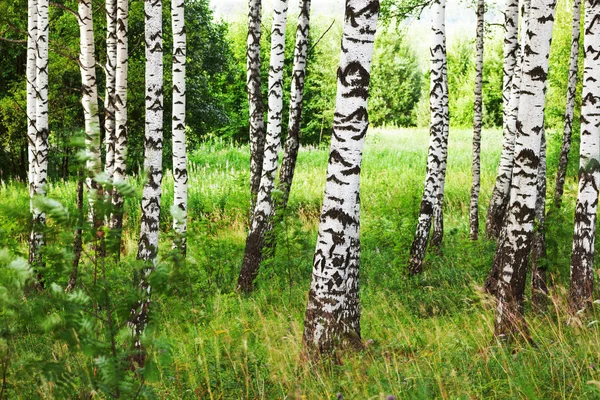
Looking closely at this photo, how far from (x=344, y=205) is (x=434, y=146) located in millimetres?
4023

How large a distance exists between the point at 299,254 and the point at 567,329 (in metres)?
5.17

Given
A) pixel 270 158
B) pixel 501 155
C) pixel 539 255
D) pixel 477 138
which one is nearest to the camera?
pixel 539 255

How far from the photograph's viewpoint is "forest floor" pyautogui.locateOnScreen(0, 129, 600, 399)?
3.43 meters

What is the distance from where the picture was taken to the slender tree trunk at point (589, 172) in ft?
17.5

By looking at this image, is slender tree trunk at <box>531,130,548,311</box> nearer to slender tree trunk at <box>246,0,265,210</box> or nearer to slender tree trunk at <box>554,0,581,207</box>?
slender tree trunk at <box>554,0,581,207</box>

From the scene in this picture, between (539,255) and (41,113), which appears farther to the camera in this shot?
(41,113)

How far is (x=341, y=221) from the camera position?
485 cm

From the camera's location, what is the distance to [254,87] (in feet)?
29.5

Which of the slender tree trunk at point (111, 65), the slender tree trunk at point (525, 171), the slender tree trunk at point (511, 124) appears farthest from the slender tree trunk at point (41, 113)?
the slender tree trunk at point (525, 171)

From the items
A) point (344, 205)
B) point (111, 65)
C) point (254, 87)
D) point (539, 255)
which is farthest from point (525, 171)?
point (111, 65)

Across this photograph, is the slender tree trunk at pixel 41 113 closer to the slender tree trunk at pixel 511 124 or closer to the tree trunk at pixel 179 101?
the tree trunk at pixel 179 101

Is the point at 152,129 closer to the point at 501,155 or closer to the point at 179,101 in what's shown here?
the point at 179,101

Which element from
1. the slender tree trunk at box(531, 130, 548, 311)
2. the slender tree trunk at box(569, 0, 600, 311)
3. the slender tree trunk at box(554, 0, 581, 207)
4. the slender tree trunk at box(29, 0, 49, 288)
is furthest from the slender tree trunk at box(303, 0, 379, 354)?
the slender tree trunk at box(554, 0, 581, 207)

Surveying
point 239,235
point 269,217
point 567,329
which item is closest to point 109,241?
point 567,329
